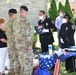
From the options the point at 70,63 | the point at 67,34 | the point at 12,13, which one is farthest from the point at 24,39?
the point at 70,63

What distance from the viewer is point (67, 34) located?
9484 mm

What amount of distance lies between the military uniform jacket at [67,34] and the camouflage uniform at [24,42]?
5.96ft

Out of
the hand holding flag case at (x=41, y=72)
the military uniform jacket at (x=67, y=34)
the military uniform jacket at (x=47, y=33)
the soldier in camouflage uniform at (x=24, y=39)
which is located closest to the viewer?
the soldier in camouflage uniform at (x=24, y=39)

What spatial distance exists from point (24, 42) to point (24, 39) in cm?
7

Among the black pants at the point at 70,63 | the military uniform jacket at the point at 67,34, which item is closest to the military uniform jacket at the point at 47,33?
the military uniform jacket at the point at 67,34

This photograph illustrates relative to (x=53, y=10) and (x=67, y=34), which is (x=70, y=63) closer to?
(x=67, y=34)

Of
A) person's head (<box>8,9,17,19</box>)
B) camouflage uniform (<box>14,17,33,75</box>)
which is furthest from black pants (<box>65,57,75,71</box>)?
person's head (<box>8,9,17,19</box>)

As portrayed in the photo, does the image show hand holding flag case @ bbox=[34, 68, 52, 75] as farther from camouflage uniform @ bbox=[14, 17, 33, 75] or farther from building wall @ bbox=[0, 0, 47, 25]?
building wall @ bbox=[0, 0, 47, 25]

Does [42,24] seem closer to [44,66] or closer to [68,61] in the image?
[68,61]

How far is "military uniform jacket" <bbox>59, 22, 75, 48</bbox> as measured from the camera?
9354 millimetres

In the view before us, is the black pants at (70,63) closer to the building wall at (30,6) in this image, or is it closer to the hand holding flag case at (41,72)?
the hand holding flag case at (41,72)

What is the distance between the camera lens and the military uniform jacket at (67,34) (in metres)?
9.35

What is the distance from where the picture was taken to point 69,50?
8555mm

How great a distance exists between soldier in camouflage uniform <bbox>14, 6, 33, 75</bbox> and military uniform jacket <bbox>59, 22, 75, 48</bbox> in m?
1.82
